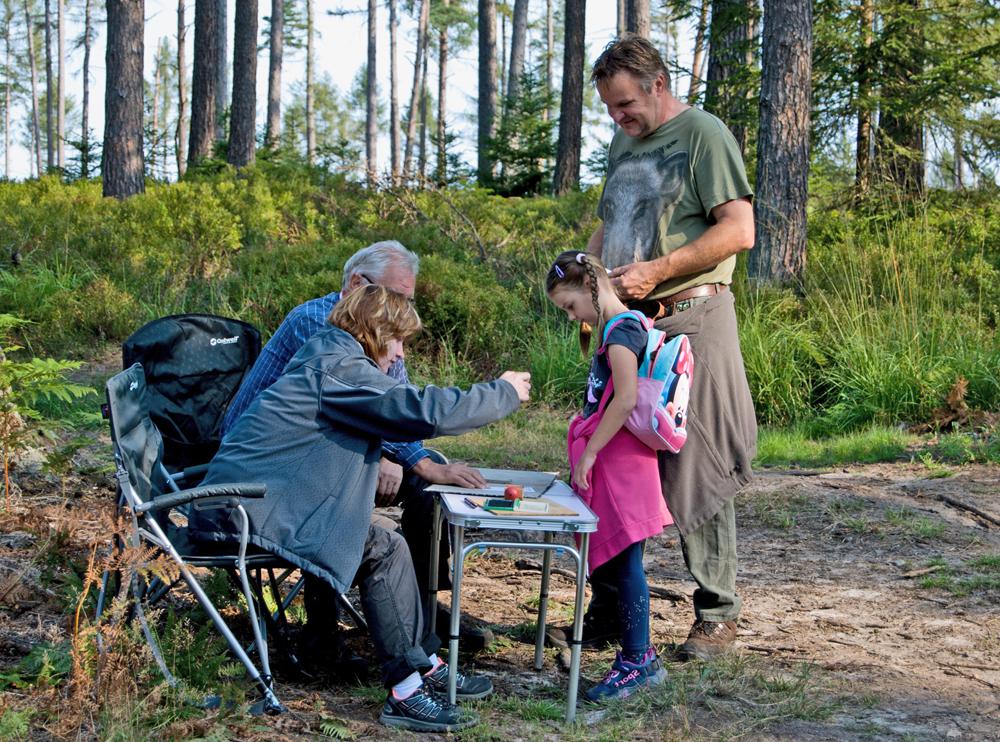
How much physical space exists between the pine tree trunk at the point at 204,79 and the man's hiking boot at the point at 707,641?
1536 centimetres

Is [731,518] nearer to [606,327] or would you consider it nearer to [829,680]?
[829,680]

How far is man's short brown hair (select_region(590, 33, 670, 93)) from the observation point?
3.64 meters

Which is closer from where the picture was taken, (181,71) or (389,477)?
(389,477)

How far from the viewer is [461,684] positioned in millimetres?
3445

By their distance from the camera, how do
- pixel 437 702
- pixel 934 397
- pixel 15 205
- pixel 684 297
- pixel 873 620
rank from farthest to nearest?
pixel 15 205 < pixel 934 397 < pixel 873 620 < pixel 684 297 < pixel 437 702

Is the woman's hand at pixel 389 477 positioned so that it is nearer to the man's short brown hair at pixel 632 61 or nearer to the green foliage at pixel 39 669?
the green foliage at pixel 39 669

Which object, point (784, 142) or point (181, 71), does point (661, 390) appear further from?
point (181, 71)

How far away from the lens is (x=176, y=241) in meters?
11.5

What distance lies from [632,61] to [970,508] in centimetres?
344

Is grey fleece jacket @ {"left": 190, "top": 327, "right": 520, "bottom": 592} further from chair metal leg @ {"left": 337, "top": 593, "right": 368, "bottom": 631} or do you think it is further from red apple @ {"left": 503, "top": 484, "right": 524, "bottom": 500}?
chair metal leg @ {"left": 337, "top": 593, "right": 368, "bottom": 631}

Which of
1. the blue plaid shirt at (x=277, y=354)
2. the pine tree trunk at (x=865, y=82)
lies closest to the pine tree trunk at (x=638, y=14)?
the pine tree trunk at (x=865, y=82)

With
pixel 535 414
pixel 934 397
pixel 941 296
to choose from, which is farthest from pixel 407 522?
pixel 941 296

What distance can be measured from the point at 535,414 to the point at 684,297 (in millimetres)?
4726

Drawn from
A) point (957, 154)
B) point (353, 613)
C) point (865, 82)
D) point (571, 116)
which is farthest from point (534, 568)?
point (571, 116)
